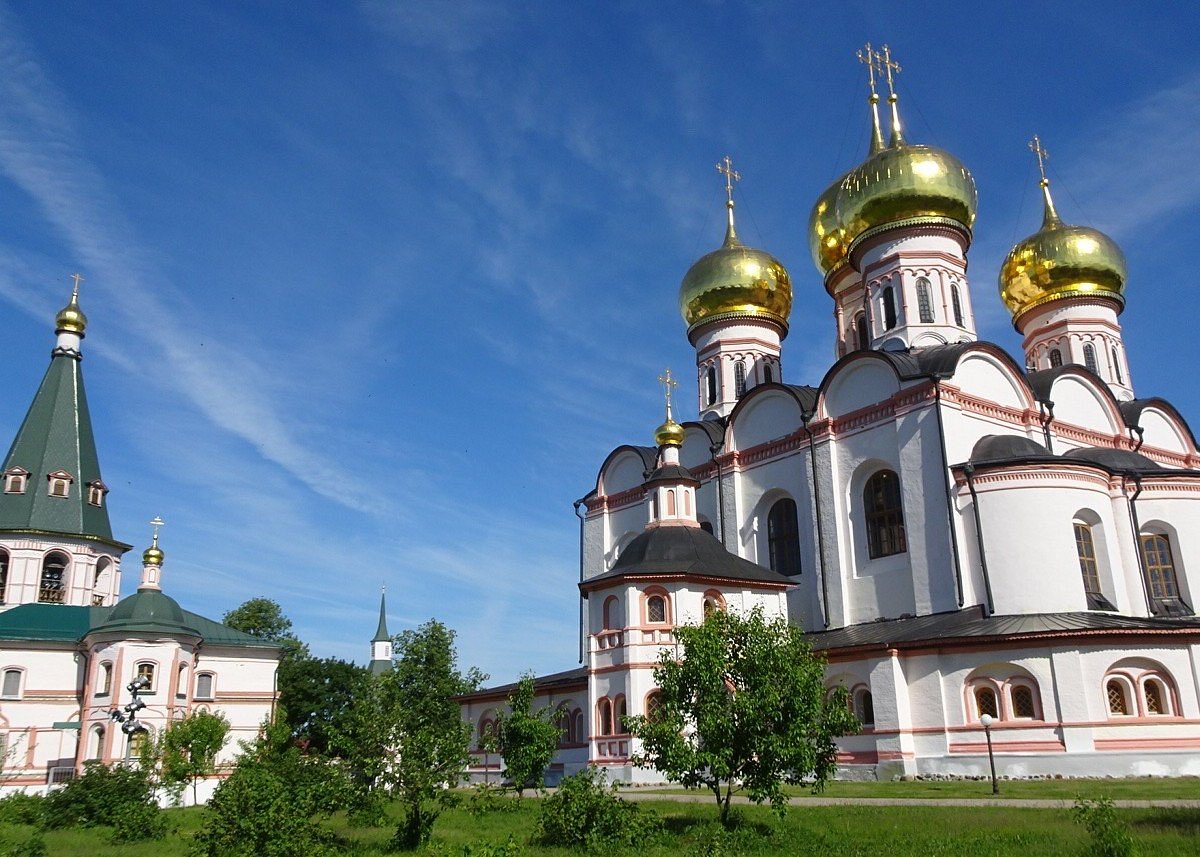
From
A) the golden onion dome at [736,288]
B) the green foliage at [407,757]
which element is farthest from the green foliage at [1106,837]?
the golden onion dome at [736,288]

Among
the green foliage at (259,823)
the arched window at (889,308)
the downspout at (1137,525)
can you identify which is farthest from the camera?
the arched window at (889,308)

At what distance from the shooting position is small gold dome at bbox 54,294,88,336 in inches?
1411

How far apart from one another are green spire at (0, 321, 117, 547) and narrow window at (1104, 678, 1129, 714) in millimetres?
31334

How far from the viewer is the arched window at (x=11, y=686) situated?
28.5 metres

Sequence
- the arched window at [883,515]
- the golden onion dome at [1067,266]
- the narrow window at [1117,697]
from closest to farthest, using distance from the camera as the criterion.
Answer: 1. the narrow window at [1117,697]
2. the arched window at [883,515]
3. the golden onion dome at [1067,266]

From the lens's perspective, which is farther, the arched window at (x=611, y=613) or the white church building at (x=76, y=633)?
the white church building at (x=76, y=633)

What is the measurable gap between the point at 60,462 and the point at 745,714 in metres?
30.4

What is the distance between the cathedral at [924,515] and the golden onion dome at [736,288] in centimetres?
9

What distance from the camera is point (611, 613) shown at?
22.1 metres

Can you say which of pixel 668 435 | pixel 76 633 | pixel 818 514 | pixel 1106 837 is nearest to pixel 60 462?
pixel 76 633

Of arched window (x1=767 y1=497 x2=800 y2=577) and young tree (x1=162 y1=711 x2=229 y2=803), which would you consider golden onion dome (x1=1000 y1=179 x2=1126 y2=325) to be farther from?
young tree (x1=162 y1=711 x2=229 y2=803)

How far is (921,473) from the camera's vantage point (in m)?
21.5

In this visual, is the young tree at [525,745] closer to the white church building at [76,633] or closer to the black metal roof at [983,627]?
the black metal roof at [983,627]

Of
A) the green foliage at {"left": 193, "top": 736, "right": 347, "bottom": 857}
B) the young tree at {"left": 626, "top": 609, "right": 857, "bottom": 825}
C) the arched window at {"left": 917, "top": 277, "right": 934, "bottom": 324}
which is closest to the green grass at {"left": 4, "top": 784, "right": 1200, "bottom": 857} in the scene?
the young tree at {"left": 626, "top": 609, "right": 857, "bottom": 825}
